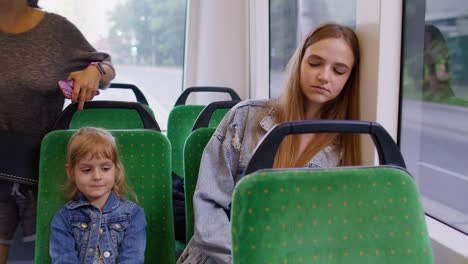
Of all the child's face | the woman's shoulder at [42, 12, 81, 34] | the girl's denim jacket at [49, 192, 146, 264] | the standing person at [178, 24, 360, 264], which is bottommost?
the girl's denim jacket at [49, 192, 146, 264]

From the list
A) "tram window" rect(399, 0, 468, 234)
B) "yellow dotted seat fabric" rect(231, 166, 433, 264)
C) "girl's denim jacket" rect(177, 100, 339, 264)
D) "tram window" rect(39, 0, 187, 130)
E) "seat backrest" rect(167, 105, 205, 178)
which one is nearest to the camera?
"yellow dotted seat fabric" rect(231, 166, 433, 264)

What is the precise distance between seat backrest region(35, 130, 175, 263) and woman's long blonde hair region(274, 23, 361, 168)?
438mm

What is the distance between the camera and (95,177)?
157cm

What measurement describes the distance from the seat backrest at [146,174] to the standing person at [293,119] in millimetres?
208

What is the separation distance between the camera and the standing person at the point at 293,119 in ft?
4.75

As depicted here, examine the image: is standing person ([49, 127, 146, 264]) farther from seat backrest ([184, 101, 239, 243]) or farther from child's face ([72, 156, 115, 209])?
seat backrest ([184, 101, 239, 243])

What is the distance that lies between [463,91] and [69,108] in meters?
1.46

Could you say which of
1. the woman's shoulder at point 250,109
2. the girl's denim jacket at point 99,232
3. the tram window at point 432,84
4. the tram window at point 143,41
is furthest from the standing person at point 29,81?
the tram window at point 143,41

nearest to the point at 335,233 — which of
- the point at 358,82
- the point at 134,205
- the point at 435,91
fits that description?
the point at 358,82

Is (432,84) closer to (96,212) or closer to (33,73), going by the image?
(96,212)

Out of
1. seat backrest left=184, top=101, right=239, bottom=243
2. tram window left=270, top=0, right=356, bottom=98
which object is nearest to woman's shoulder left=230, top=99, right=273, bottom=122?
seat backrest left=184, top=101, right=239, bottom=243

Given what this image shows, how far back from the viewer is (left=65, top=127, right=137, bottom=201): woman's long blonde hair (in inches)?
60.8

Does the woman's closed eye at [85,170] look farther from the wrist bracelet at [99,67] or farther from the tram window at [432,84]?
the tram window at [432,84]

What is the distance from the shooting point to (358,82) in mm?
1558
